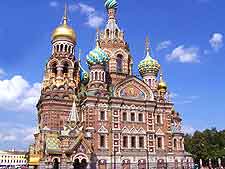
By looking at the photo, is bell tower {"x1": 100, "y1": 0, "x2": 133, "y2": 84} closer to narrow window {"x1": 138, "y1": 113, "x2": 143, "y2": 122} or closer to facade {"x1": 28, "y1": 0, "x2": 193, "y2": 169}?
facade {"x1": 28, "y1": 0, "x2": 193, "y2": 169}

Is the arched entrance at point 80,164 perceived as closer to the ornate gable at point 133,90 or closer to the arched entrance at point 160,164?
the ornate gable at point 133,90

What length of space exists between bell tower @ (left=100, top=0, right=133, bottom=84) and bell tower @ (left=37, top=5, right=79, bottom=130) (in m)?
4.70

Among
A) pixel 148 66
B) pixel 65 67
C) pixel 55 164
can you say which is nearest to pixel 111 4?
pixel 148 66

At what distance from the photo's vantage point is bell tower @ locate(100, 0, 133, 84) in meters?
46.3

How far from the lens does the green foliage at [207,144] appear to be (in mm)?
63106

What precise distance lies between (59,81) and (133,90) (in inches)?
388

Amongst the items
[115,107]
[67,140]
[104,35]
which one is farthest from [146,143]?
[104,35]

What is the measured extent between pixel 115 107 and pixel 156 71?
941cm

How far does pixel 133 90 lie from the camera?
43.5m

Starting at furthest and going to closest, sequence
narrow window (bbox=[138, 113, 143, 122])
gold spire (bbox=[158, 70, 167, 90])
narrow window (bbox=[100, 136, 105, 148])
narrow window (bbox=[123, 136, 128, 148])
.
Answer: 1. gold spire (bbox=[158, 70, 167, 90])
2. narrow window (bbox=[138, 113, 143, 122])
3. narrow window (bbox=[123, 136, 128, 148])
4. narrow window (bbox=[100, 136, 105, 148])

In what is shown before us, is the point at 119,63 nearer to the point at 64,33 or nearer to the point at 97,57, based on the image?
the point at 97,57

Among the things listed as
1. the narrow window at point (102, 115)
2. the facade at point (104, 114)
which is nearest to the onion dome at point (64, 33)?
the facade at point (104, 114)

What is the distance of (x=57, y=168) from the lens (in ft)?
128

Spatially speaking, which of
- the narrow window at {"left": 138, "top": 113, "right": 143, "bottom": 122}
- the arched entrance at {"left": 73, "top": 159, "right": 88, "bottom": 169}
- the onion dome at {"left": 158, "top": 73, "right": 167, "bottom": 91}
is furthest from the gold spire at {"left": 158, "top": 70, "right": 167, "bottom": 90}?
the arched entrance at {"left": 73, "top": 159, "right": 88, "bottom": 169}
